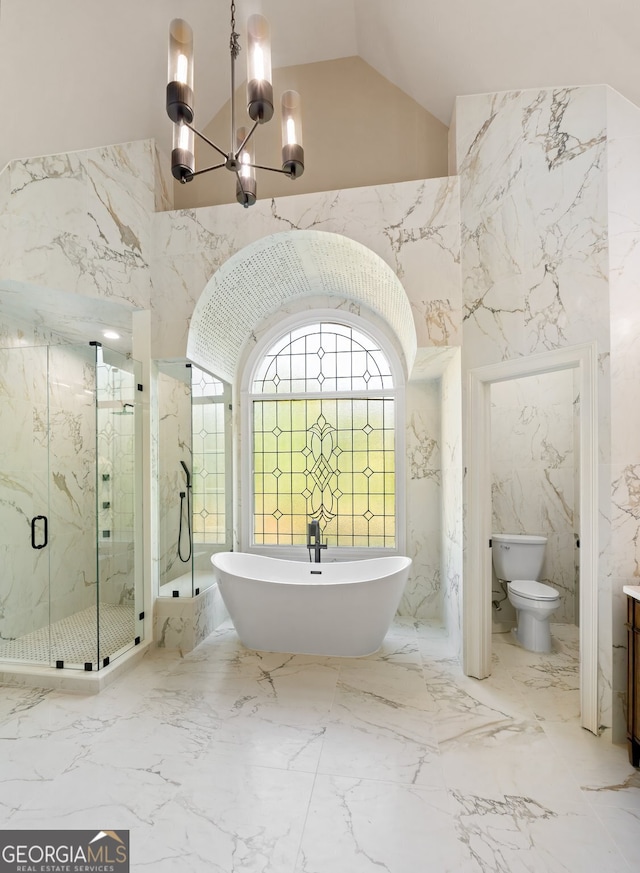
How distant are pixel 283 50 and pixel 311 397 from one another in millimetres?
2634

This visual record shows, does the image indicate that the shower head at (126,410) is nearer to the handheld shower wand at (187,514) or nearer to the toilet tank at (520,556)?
the handheld shower wand at (187,514)

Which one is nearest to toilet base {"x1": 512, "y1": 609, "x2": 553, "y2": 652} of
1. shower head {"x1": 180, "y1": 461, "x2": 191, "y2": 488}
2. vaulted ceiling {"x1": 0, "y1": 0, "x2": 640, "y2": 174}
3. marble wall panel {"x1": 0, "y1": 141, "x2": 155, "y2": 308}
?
shower head {"x1": 180, "y1": 461, "x2": 191, "y2": 488}

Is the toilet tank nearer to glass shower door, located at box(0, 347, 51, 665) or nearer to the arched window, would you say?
the arched window

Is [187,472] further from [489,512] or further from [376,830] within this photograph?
[376,830]

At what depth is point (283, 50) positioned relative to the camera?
3.27 meters

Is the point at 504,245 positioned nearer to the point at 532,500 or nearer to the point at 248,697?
the point at 532,500

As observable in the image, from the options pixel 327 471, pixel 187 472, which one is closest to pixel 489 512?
pixel 327 471

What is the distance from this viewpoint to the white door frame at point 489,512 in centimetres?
228

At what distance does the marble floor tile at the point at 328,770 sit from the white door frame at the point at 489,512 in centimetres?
23

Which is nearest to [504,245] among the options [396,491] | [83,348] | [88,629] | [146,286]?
[396,491]

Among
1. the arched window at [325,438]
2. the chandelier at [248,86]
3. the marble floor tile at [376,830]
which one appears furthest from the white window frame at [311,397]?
the chandelier at [248,86]

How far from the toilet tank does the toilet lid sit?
130mm

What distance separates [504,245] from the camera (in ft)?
8.79

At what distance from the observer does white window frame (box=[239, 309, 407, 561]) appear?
4.02 metres
